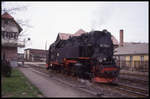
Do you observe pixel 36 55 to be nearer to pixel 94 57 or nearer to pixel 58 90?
pixel 94 57

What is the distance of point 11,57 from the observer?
34.3 m

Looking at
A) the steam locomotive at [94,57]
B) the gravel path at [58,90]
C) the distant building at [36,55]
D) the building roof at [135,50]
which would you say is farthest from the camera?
the distant building at [36,55]

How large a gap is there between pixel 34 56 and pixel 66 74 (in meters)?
58.9

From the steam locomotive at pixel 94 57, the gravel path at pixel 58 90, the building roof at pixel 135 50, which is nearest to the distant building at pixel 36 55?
the building roof at pixel 135 50

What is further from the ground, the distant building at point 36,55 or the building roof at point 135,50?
the building roof at point 135,50

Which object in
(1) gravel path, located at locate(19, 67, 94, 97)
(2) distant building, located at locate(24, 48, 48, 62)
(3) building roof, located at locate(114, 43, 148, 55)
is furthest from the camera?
(2) distant building, located at locate(24, 48, 48, 62)

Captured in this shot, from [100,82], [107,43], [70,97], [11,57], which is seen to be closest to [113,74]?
[100,82]

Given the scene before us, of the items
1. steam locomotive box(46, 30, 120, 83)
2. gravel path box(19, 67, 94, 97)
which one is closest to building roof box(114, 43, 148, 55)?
steam locomotive box(46, 30, 120, 83)

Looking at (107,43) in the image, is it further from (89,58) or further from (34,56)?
(34,56)

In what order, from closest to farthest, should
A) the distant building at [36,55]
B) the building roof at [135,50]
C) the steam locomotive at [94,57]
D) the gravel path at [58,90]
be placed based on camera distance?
the gravel path at [58,90] < the steam locomotive at [94,57] < the building roof at [135,50] < the distant building at [36,55]

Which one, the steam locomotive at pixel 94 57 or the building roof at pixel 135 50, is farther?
the building roof at pixel 135 50

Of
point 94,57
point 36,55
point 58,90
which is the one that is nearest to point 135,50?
point 94,57

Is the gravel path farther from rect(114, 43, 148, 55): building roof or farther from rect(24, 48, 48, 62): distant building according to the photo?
rect(24, 48, 48, 62): distant building

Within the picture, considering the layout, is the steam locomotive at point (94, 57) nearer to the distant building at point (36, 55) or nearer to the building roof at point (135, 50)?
the building roof at point (135, 50)
